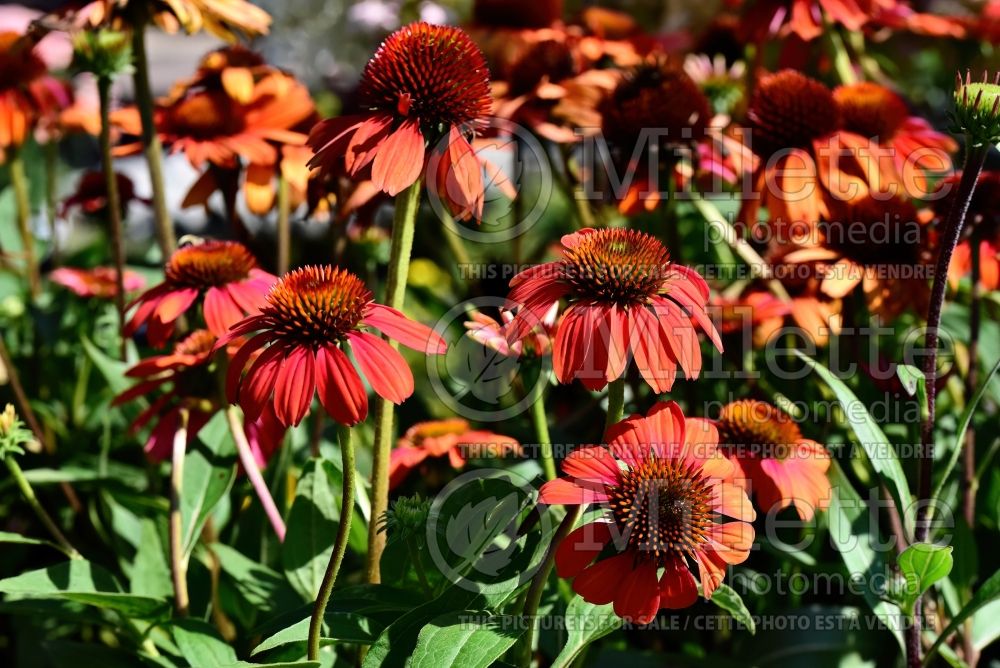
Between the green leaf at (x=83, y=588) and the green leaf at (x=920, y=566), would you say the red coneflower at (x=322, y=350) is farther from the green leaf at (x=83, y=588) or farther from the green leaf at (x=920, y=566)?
the green leaf at (x=920, y=566)

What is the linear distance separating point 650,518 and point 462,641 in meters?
0.18

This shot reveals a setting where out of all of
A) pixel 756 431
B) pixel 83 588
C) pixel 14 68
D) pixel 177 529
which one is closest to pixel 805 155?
pixel 756 431

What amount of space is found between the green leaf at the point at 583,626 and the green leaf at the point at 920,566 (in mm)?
265

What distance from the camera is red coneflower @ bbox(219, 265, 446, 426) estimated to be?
79 cm

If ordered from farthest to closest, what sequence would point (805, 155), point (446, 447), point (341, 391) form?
1. point (805, 155)
2. point (446, 447)
3. point (341, 391)

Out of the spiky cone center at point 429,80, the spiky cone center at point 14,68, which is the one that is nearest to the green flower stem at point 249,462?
the spiky cone center at point 429,80

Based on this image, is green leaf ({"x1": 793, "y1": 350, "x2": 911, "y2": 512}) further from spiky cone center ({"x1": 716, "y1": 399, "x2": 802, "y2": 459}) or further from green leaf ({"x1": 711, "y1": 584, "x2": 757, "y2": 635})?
green leaf ({"x1": 711, "y1": 584, "x2": 757, "y2": 635})

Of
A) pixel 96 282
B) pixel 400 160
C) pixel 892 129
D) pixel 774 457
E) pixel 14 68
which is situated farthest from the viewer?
pixel 14 68

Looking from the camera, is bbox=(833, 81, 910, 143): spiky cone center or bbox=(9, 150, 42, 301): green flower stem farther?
bbox=(9, 150, 42, 301): green flower stem

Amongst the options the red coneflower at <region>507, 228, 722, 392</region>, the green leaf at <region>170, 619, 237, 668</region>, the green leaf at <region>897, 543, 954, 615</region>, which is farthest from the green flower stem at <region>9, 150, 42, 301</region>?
the green leaf at <region>897, 543, 954, 615</region>

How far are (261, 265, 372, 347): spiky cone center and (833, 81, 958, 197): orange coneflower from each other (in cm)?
81

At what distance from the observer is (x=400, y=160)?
90 cm

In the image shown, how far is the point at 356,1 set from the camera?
4742 mm

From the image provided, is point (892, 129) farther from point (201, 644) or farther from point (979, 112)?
point (201, 644)
